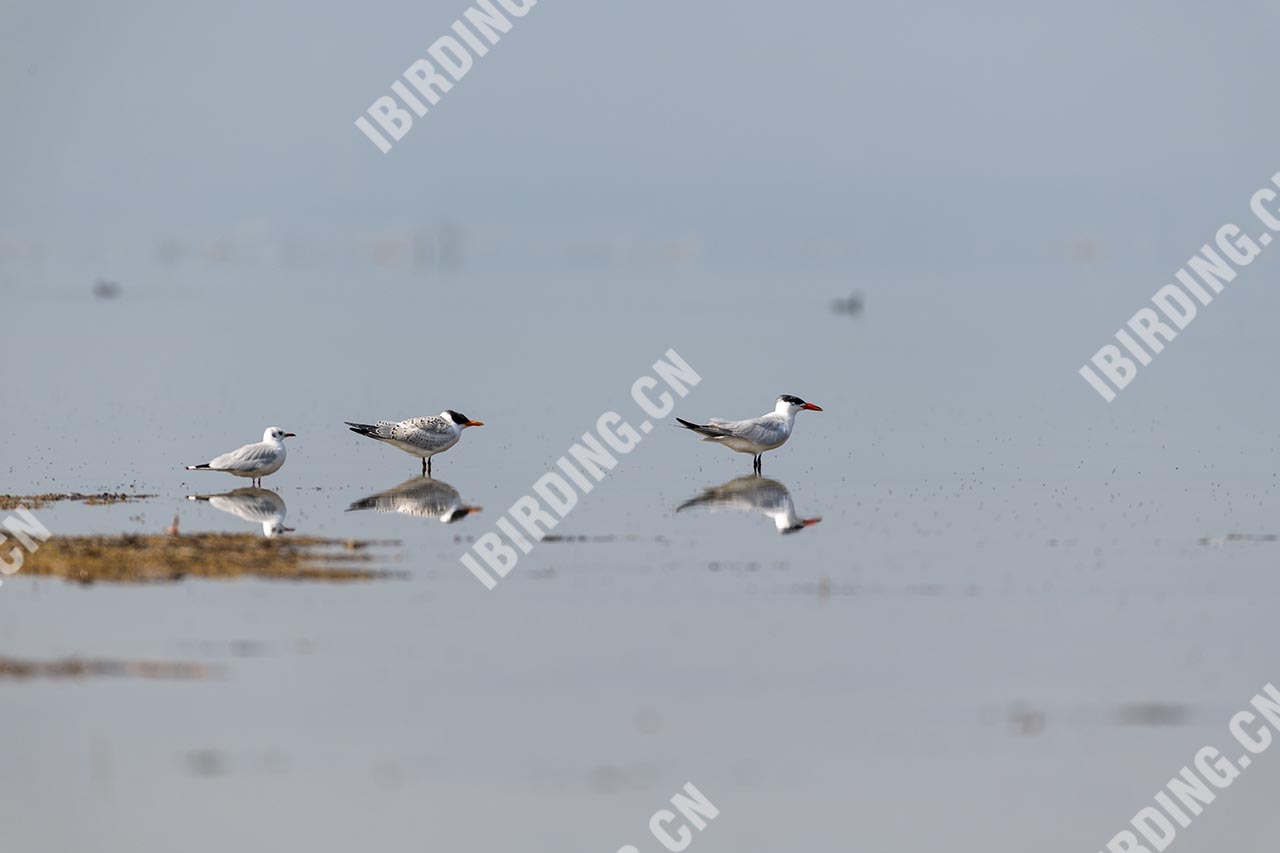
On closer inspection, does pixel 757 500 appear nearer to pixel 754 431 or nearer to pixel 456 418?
pixel 754 431

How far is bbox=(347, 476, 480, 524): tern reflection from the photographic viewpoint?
21094 millimetres

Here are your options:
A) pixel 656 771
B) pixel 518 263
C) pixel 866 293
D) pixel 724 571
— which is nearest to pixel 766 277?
pixel 866 293

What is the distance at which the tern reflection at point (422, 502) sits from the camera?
21094mm

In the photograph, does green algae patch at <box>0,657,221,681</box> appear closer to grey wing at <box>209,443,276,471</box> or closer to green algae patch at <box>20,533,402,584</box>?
green algae patch at <box>20,533,402,584</box>

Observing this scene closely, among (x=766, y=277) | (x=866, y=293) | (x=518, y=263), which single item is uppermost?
(x=518, y=263)

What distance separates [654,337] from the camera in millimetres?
50750

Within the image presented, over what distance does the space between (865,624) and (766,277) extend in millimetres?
77736

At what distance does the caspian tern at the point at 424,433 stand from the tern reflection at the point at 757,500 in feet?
11.4

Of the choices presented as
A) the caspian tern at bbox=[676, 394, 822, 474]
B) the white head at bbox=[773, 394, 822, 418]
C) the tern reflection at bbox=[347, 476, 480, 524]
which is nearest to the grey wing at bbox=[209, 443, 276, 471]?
the tern reflection at bbox=[347, 476, 480, 524]

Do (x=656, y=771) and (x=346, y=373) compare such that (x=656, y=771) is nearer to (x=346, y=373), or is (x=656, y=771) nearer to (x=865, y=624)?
(x=865, y=624)

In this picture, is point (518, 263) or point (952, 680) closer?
point (952, 680)

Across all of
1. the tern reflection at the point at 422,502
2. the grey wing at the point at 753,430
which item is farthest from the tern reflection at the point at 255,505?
the grey wing at the point at 753,430

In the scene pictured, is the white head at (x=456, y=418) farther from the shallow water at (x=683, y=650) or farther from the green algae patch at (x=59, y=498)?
the green algae patch at (x=59, y=498)

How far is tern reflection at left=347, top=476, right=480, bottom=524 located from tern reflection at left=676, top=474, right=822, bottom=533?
8.39 ft
